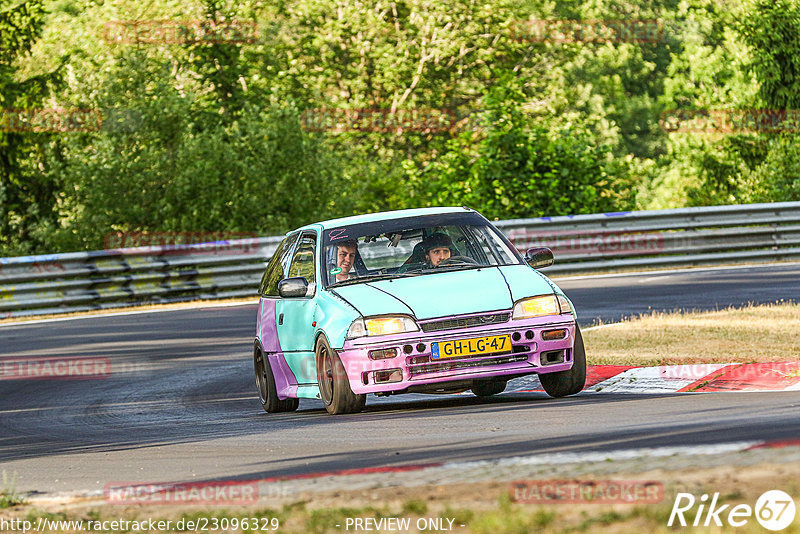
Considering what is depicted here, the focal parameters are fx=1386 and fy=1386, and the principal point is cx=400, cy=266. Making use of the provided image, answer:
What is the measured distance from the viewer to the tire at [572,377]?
988cm

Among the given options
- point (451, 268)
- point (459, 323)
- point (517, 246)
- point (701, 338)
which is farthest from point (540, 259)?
point (517, 246)

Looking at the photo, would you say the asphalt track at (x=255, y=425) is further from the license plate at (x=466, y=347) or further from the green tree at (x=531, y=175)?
the green tree at (x=531, y=175)

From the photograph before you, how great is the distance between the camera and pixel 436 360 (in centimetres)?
947

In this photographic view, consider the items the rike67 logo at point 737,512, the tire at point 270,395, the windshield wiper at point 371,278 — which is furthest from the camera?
the tire at point 270,395

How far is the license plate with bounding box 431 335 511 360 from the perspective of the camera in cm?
946

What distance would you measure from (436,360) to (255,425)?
151 centimetres

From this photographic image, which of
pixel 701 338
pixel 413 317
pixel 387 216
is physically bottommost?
pixel 701 338

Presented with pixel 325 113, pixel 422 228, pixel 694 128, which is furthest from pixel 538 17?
pixel 422 228

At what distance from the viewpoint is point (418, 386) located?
9.53 m

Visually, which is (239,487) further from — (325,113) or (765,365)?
(325,113)

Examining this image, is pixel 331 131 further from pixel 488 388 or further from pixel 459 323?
pixel 459 323

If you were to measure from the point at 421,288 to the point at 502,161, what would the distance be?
18.7 meters

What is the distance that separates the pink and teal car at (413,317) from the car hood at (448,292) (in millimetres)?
10

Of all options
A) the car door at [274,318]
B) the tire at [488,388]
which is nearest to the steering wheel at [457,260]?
the tire at [488,388]
